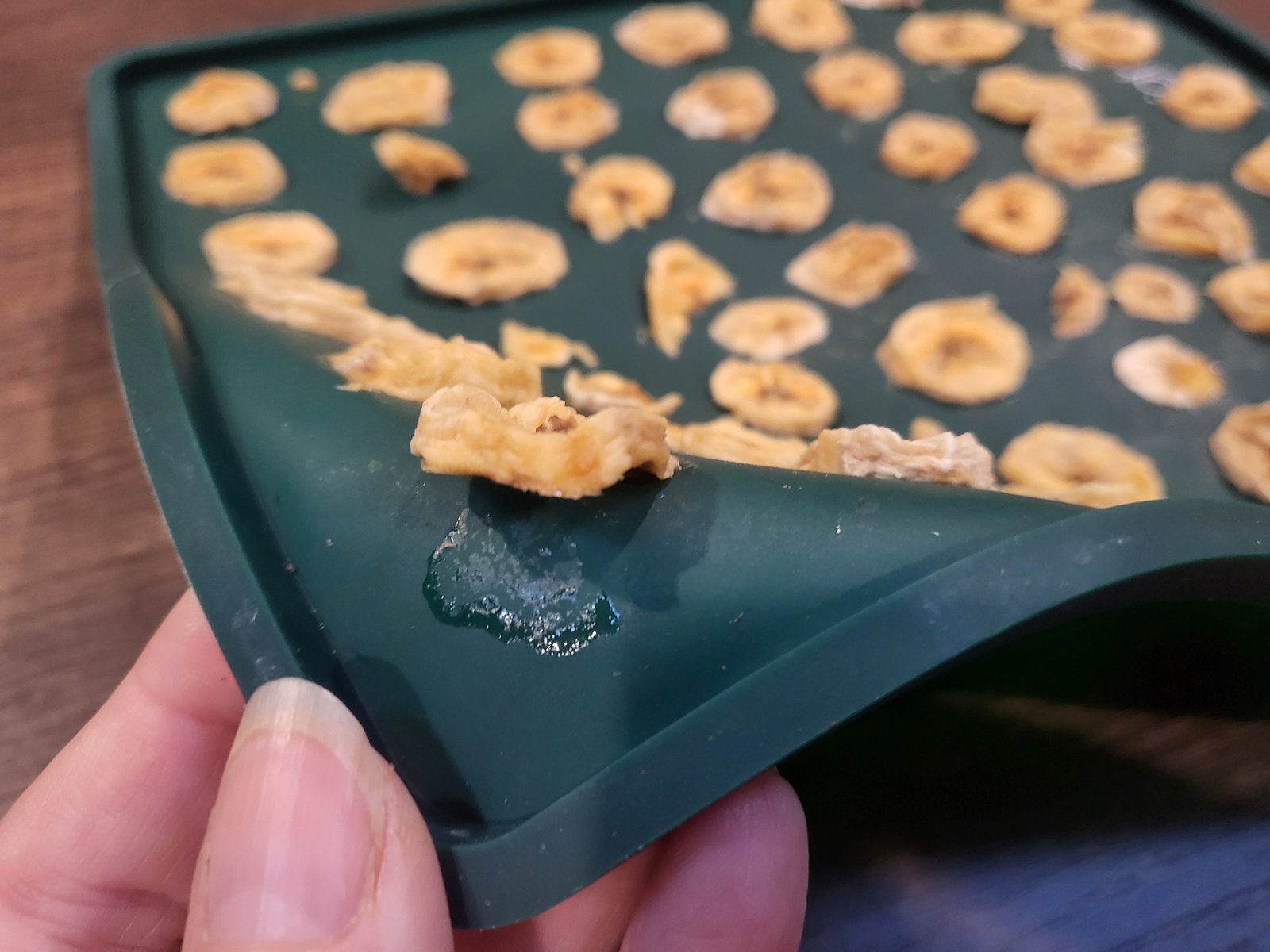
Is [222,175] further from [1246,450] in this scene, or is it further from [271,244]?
[1246,450]

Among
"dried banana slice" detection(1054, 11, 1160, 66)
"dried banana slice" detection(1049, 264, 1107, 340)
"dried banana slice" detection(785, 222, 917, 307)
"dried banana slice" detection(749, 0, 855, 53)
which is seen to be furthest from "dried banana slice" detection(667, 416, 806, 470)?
"dried banana slice" detection(1054, 11, 1160, 66)

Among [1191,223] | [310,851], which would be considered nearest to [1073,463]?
[1191,223]

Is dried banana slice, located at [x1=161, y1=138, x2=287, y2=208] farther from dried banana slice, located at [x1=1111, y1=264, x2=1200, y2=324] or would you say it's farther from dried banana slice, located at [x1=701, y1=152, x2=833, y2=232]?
dried banana slice, located at [x1=1111, y1=264, x2=1200, y2=324]

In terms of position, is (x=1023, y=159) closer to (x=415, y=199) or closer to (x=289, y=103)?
(x=415, y=199)

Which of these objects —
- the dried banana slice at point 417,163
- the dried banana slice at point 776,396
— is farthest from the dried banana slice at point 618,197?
the dried banana slice at point 776,396

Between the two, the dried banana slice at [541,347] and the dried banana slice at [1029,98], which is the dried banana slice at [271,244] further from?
the dried banana slice at [1029,98]

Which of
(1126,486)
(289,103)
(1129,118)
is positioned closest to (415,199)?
(289,103)
